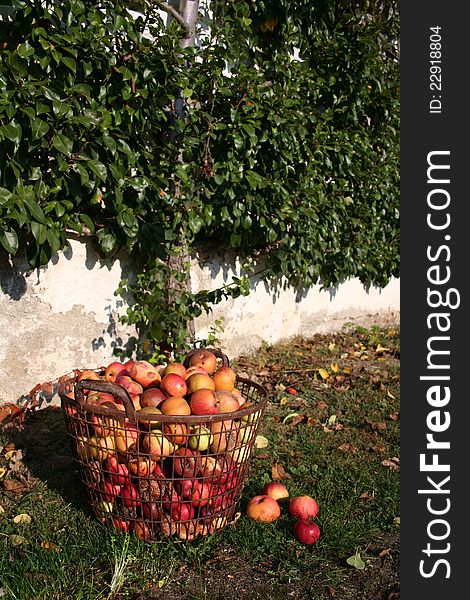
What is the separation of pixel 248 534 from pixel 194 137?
2600mm

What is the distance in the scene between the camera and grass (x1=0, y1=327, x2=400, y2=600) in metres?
2.22

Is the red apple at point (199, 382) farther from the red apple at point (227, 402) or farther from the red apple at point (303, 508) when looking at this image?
the red apple at point (303, 508)

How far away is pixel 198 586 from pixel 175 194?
8.44 ft

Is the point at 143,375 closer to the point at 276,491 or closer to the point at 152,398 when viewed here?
the point at 152,398

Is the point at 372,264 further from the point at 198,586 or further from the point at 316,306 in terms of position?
the point at 198,586

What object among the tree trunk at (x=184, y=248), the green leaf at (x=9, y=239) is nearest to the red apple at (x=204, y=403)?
the green leaf at (x=9, y=239)

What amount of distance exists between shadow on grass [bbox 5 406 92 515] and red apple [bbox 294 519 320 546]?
2.95 ft

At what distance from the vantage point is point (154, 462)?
2.44 metres

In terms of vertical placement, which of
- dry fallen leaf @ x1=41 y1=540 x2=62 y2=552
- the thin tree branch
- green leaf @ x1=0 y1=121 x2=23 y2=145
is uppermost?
the thin tree branch

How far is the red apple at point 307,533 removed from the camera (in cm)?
251

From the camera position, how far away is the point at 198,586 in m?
2.23

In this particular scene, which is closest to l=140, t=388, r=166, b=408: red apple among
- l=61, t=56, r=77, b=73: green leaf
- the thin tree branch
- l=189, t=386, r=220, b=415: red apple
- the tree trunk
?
l=189, t=386, r=220, b=415: red apple

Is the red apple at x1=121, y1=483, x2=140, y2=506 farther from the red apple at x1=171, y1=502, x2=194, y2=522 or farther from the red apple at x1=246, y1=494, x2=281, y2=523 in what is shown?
the red apple at x1=246, y1=494, x2=281, y2=523

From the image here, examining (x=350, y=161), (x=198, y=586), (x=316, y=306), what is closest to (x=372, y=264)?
(x=316, y=306)
